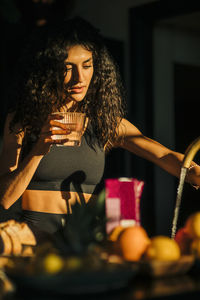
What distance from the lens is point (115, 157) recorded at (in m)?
4.21

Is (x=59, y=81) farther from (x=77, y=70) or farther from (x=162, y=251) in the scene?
(x=162, y=251)

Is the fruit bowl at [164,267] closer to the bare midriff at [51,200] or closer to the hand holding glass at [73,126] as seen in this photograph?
the hand holding glass at [73,126]

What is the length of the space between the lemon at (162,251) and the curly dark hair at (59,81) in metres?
1.05

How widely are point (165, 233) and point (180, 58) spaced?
5.22 ft

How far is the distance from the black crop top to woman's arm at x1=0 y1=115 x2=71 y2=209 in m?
0.13

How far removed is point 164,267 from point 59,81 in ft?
3.69

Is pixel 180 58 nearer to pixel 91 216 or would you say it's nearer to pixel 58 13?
pixel 58 13

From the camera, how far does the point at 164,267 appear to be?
1.16 metres

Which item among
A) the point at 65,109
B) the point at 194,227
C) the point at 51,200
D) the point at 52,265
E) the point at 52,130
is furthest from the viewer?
the point at 65,109

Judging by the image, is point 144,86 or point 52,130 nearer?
point 52,130

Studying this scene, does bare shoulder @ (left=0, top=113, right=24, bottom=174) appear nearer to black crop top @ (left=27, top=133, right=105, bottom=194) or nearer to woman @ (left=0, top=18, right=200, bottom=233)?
woman @ (left=0, top=18, right=200, bottom=233)

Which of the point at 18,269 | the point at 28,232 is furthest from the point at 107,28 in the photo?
the point at 18,269

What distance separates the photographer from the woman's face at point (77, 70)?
203 centimetres

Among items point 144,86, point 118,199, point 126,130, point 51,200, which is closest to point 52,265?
point 118,199
